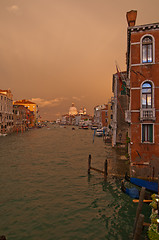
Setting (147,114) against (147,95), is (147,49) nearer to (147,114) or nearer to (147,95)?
(147,95)

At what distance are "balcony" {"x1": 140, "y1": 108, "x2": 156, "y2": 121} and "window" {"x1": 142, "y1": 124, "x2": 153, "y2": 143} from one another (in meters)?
0.60

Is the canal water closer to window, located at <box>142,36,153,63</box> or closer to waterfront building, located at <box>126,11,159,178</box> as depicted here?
waterfront building, located at <box>126,11,159,178</box>

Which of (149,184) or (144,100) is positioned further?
(144,100)

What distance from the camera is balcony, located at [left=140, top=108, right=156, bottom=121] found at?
13750 mm

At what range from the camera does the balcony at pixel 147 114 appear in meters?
13.8

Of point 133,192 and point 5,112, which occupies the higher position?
point 5,112

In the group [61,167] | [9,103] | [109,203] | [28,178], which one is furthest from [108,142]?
[9,103]

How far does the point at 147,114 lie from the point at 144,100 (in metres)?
1.12

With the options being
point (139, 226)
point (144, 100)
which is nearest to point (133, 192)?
point (139, 226)

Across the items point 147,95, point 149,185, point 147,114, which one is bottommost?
point 149,185

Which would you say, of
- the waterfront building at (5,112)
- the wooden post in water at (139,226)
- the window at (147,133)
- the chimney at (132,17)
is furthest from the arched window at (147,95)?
the waterfront building at (5,112)

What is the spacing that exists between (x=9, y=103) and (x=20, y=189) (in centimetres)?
5949

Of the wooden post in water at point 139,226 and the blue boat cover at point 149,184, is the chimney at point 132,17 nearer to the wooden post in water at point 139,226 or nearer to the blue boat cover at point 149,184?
the blue boat cover at point 149,184

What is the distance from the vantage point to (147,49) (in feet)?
46.8
